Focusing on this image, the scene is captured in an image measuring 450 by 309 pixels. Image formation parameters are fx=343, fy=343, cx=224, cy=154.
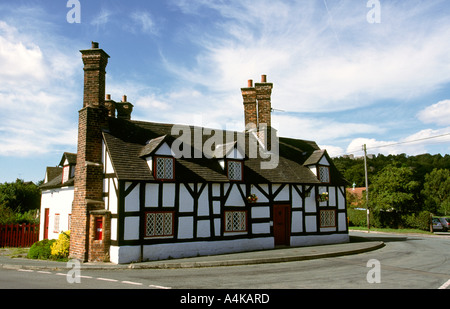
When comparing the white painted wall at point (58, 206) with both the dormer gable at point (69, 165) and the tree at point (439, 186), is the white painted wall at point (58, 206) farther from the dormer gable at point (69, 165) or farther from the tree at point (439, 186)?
the tree at point (439, 186)

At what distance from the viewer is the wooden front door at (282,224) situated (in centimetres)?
1875

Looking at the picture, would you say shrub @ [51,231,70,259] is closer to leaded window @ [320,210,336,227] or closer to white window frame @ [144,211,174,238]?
white window frame @ [144,211,174,238]

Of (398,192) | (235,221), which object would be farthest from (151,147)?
(398,192)

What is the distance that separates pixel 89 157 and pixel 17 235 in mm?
9614

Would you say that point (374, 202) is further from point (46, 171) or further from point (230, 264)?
point (46, 171)

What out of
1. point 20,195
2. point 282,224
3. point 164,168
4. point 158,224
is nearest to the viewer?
point 158,224

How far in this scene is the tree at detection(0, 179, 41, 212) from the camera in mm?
33812

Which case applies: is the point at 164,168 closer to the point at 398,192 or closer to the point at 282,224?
the point at 282,224

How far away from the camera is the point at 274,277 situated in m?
10.9

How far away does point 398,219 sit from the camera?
3459cm

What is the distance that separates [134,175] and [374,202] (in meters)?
28.1

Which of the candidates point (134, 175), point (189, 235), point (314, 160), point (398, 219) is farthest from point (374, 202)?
point (134, 175)

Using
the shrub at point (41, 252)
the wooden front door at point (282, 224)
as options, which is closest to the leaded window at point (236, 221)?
the wooden front door at point (282, 224)

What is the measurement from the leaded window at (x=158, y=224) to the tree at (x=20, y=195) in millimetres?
25041
